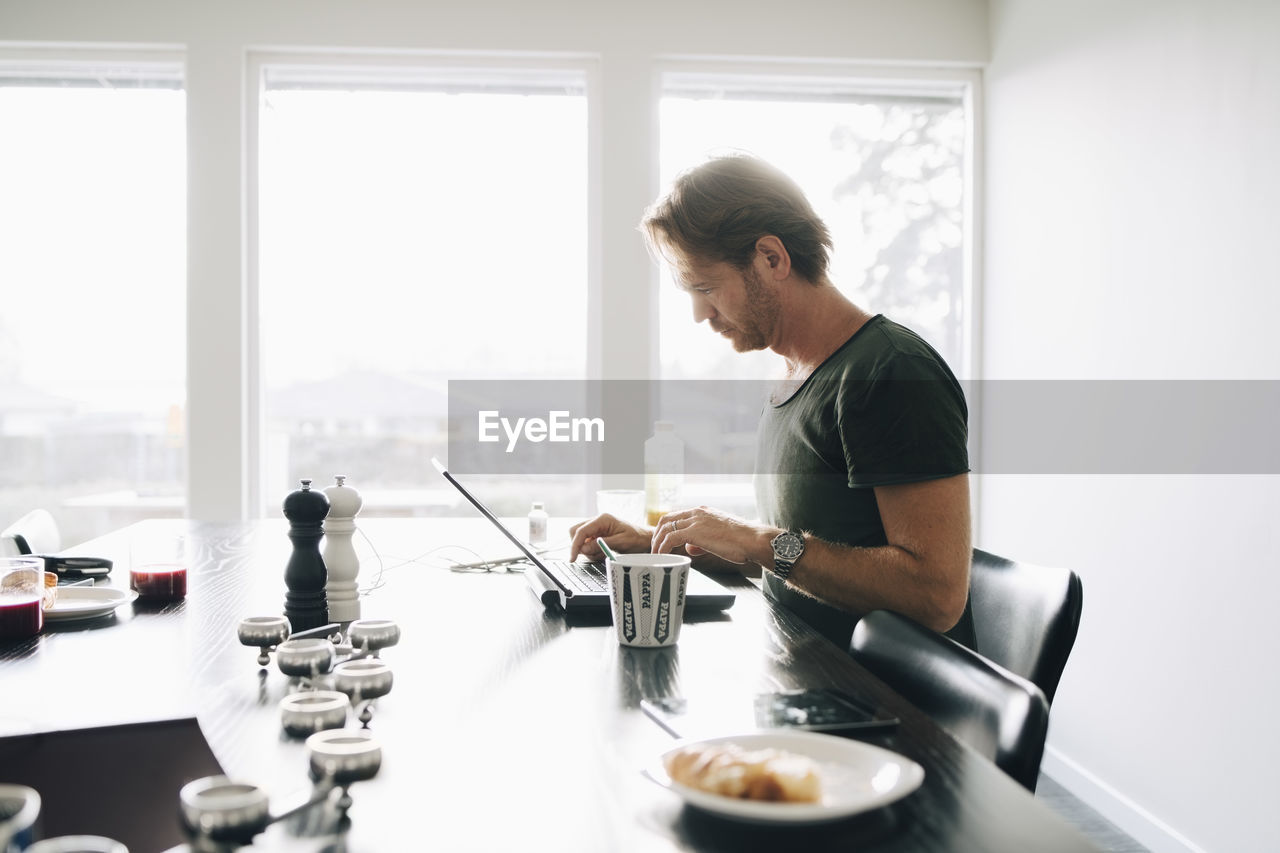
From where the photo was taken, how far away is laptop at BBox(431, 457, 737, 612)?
132 centimetres

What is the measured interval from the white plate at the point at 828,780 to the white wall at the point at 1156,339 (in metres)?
1.74

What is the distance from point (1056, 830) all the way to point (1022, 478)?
2.65 metres

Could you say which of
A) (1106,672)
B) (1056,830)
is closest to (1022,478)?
(1106,672)

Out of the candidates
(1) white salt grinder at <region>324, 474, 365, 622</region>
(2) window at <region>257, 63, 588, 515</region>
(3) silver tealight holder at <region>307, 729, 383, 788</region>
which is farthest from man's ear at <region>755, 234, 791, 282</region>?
(2) window at <region>257, 63, 588, 515</region>

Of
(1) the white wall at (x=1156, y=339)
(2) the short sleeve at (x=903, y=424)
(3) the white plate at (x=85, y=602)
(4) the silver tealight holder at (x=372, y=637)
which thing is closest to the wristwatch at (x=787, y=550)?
(2) the short sleeve at (x=903, y=424)

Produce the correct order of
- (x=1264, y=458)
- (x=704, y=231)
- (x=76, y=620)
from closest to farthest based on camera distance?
(x=76, y=620) → (x=704, y=231) → (x=1264, y=458)

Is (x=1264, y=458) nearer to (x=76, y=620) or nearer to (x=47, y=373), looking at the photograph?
(x=76, y=620)

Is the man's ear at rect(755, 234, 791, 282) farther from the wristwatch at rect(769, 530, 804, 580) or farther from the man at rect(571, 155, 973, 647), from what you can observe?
the wristwatch at rect(769, 530, 804, 580)

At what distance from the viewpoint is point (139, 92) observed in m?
3.30

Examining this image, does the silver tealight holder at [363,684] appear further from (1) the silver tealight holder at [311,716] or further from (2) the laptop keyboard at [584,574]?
(2) the laptop keyboard at [584,574]

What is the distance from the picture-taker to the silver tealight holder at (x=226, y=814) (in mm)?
568

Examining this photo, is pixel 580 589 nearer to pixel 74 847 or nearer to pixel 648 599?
pixel 648 599

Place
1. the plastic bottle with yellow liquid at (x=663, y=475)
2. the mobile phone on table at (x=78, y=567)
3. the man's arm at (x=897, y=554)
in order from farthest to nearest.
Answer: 1. the plastic bottle with yellow liquid at (x=663, y=475)
2. the mobile phone on table at (x=78, y=567)
3. the man's arm at (x=897, y=554)

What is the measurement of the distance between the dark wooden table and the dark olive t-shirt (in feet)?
0.53
